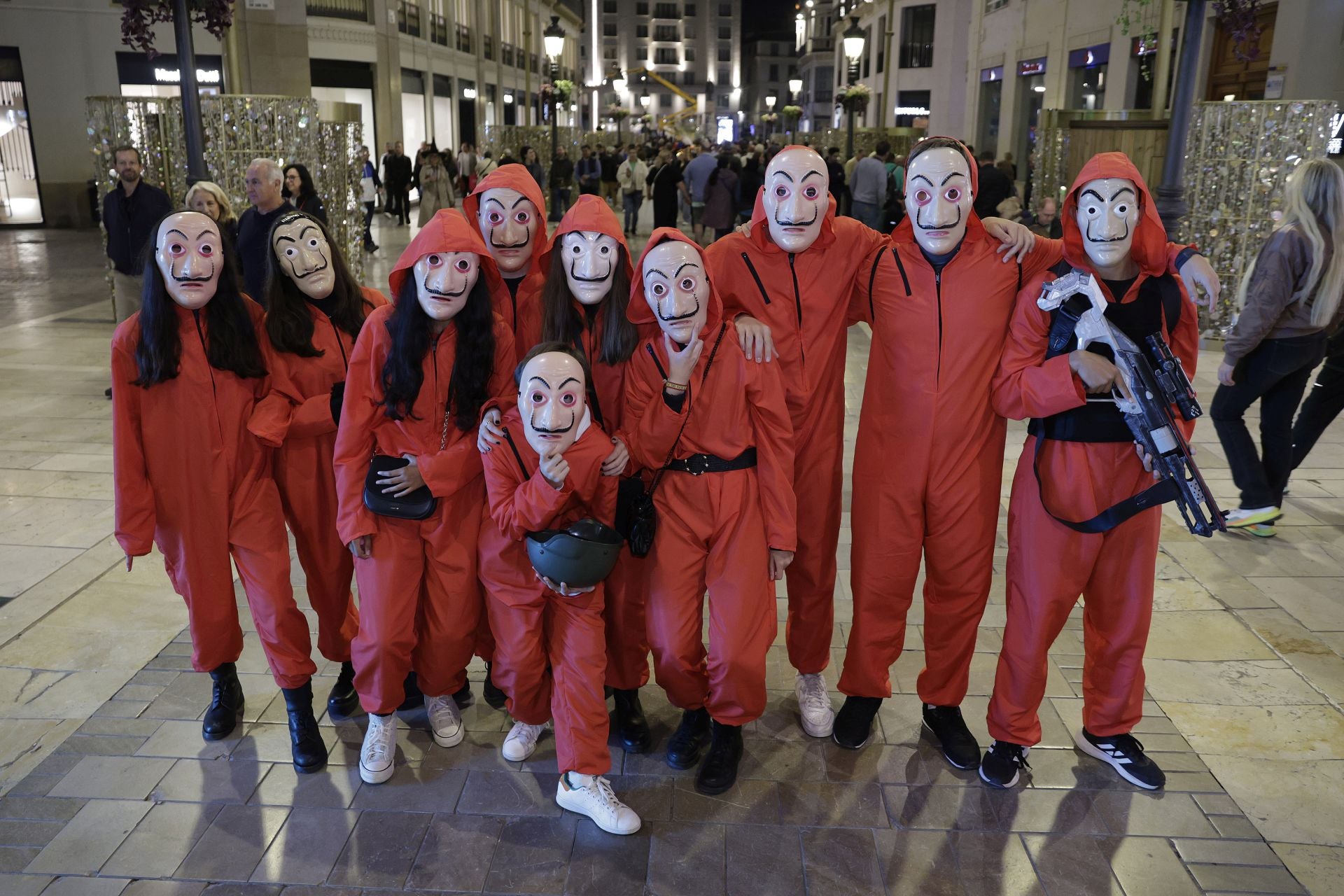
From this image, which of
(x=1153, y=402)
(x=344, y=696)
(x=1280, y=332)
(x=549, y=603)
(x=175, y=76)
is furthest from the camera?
(x=175, y=76)

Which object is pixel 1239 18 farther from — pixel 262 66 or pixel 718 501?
pixel 262 66

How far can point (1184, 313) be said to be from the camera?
303 centimetres

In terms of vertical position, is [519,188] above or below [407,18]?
below

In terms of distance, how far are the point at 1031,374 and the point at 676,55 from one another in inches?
4111

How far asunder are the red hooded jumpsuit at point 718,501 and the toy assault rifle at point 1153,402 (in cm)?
91

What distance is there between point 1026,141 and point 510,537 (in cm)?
2311

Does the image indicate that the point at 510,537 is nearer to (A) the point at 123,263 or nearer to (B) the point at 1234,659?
(B) the point at 1234,659

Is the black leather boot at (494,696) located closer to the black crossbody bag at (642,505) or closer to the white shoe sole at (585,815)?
the white shoe sole at (585,815)

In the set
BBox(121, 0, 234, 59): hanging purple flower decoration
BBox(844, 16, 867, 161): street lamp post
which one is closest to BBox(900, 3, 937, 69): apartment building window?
BBox(844, 16, 867, 161): street lamp post

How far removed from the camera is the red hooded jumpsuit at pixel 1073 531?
9.78 feet

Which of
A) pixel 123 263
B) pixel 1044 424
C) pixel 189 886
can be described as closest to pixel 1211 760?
pixel 1044 424

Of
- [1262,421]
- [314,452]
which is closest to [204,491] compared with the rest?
[314,452]

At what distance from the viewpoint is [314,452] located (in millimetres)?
3367

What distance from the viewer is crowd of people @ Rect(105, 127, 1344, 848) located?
3.02 meters
